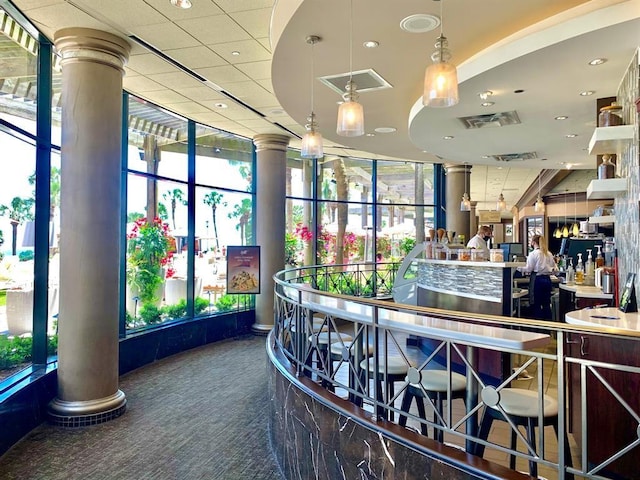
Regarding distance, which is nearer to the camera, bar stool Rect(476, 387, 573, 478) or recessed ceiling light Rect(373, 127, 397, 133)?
bar stool Rect(476, 387, 573, 478)

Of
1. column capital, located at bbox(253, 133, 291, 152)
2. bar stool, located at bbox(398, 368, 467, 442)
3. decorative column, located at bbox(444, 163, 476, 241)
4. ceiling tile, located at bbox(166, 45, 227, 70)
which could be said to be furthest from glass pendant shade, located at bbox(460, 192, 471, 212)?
bar stool, located at bbox(398, 368, 467, 442)

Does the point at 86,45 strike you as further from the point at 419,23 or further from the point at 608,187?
the point at 608,187

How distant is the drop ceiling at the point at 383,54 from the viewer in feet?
11.4

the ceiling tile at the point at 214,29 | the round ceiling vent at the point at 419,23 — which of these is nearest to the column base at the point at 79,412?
the ceiling tile at the point at 214,29

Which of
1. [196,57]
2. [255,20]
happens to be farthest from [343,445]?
[196,57]

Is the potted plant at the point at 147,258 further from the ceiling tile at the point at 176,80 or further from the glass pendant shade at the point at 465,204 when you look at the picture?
the glass pendant shade at the point at 465,204

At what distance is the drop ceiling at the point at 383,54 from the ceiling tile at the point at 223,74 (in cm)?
1

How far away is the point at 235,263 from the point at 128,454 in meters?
4.52

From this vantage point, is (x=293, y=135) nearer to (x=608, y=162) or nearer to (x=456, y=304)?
(x=456, y=304)

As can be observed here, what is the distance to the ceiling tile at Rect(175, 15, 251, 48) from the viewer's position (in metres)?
4.15

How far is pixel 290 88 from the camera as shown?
205 inches

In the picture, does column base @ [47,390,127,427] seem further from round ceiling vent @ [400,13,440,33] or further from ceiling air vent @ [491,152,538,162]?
ceiling air vent @ [491,152,538,162]

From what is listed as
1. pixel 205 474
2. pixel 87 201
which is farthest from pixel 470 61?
pixel 205 474

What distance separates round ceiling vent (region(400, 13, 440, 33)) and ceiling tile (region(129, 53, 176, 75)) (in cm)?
267
